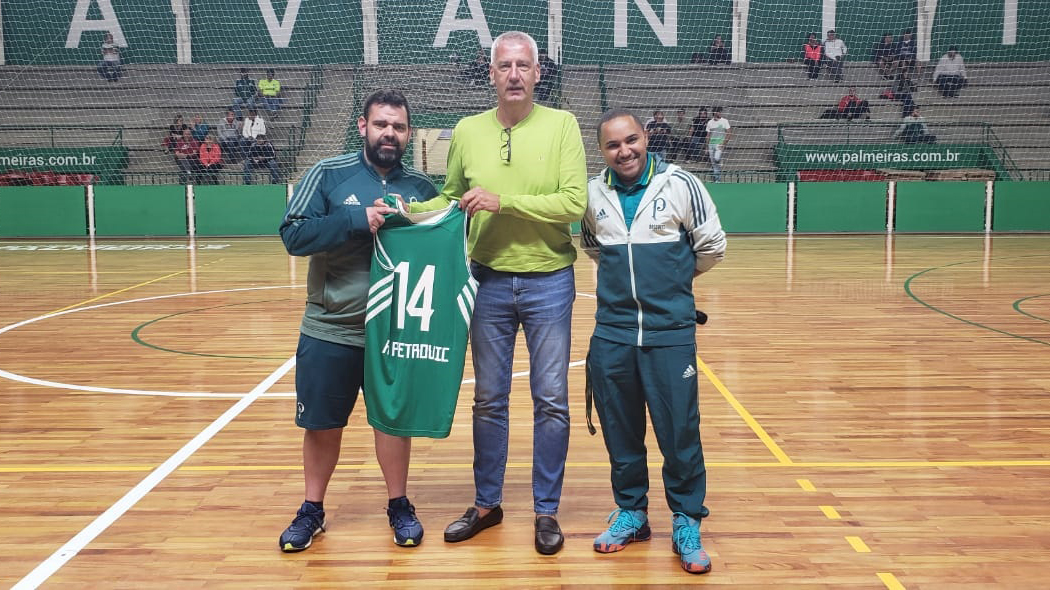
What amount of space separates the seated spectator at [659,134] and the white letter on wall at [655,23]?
3.62 meters

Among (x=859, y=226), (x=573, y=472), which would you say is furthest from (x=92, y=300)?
(x=859, y=226)

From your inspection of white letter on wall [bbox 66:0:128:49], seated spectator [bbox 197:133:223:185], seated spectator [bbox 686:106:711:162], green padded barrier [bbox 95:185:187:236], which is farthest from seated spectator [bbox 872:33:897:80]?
white letter on wall [bbox 66:0:128:49]

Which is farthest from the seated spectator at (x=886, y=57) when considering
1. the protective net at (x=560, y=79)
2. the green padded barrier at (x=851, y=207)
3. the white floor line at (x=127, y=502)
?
the white floor line at (x=127, y=502)

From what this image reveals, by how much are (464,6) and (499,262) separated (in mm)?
18292

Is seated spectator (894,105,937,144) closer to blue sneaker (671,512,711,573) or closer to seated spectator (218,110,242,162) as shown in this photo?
seated spectator (218,110,242,162)

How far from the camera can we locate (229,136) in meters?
18.8

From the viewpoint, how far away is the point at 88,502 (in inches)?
163

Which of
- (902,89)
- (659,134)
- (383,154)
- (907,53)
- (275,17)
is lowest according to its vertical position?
(383,154)

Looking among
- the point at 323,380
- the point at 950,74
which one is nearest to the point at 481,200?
the point at 323,380

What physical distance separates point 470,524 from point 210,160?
15.9m

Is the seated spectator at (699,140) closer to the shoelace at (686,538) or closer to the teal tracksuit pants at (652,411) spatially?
the teal tracksuit pants at (652,411)

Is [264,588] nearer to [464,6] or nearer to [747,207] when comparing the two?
[747,207]

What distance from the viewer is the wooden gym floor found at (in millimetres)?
3484

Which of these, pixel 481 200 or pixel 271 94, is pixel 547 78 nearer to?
pixel 271 94
